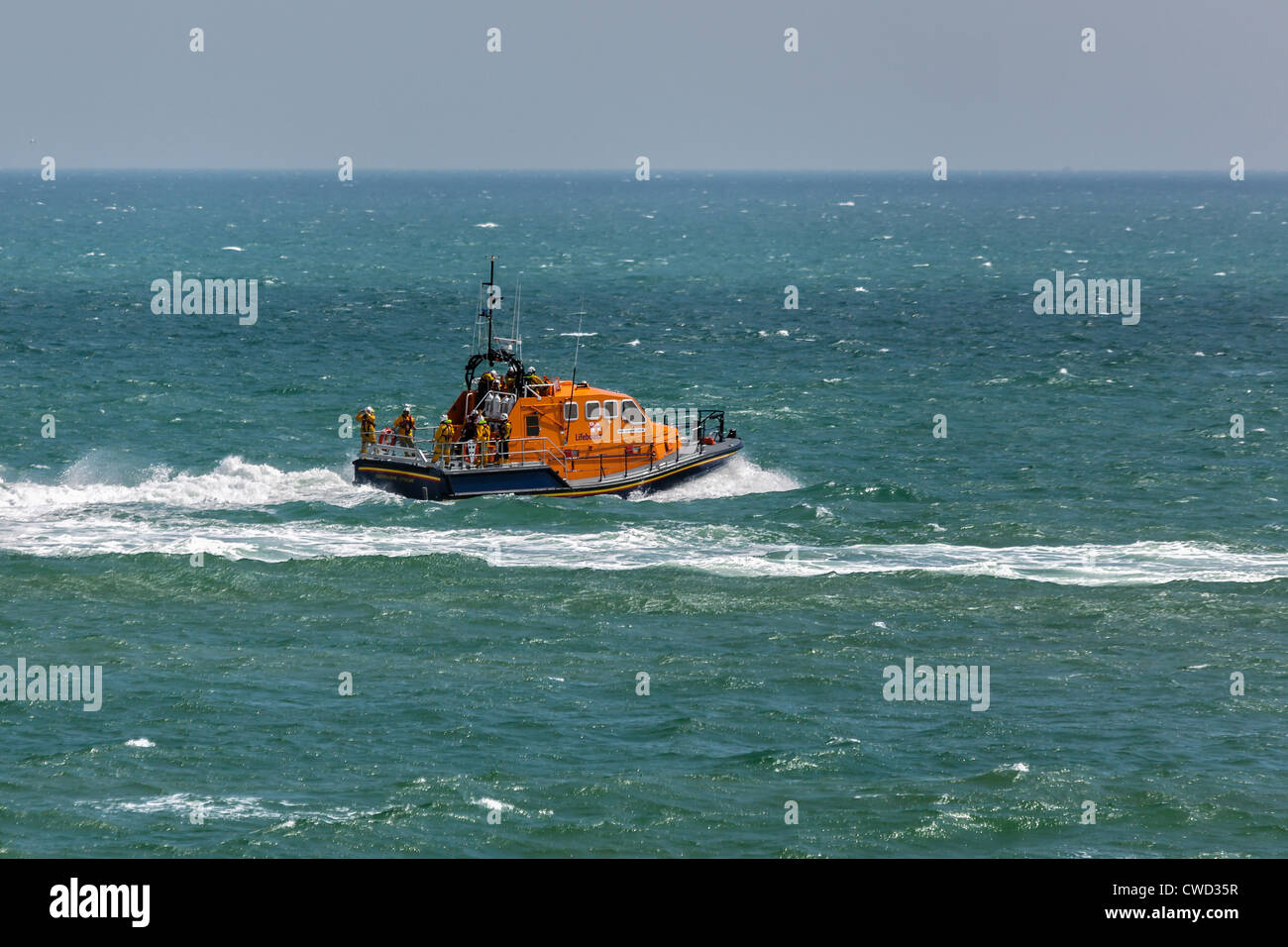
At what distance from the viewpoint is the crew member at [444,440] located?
46.5m

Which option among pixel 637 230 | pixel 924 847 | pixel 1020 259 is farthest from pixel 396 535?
pixel 637 230

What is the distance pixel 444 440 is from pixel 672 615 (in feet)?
41.8

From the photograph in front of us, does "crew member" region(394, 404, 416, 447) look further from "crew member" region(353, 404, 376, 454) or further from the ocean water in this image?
the ocean water

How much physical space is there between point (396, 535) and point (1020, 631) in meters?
15.9

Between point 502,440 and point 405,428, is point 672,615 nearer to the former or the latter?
point 502,440

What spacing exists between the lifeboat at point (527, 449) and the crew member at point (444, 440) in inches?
1.5

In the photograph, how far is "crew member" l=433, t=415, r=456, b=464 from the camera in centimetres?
4650

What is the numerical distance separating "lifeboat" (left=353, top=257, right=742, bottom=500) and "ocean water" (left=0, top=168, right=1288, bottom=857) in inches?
29.5

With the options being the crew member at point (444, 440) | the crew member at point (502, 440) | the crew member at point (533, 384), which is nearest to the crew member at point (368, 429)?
the crew member at point (444, 440)

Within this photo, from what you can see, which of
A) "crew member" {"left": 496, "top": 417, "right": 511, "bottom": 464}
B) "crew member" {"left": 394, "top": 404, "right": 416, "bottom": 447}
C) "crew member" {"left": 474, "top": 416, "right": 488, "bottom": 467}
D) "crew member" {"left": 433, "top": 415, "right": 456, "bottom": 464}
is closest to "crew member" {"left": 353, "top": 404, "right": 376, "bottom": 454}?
"crew member" {"left": 394, "top": 404, "right": 416, "bottom": 447}

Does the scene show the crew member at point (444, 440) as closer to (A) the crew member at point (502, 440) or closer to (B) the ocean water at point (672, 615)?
(A) the crew member at point (502, 440)

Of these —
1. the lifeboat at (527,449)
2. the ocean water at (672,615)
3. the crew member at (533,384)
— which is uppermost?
the crew member at (533,384)

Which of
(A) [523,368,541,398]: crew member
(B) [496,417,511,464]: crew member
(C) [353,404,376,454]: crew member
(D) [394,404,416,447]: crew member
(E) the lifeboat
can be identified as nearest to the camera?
(E) the lifeboat

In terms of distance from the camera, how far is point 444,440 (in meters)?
46.9
